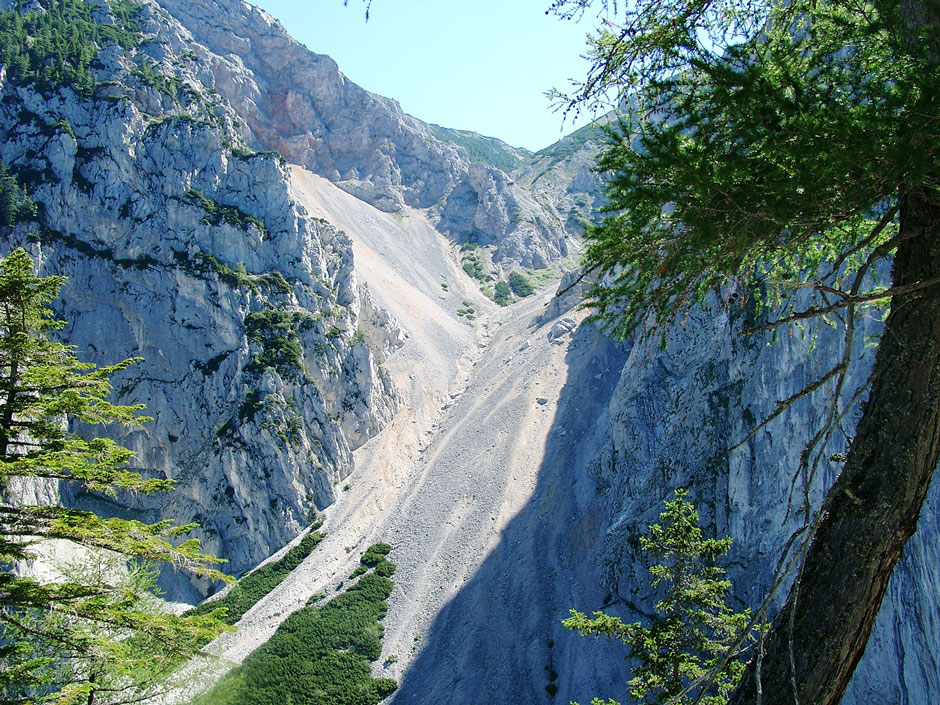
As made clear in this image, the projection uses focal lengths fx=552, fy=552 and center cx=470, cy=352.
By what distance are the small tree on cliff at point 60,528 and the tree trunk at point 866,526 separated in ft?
20.3

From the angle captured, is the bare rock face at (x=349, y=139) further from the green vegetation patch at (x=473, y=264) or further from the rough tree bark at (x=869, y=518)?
the rough tree bark at (x=869, y=518)

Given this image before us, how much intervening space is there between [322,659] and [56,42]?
70495 millimetres

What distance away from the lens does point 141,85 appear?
64.1m

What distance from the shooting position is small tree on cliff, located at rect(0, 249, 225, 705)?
600cm

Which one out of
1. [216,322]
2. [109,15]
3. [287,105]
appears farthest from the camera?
[287,105]

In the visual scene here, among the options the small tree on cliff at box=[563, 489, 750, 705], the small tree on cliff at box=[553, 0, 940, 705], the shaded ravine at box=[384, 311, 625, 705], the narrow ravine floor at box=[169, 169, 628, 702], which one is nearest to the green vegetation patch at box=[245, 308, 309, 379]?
the narrow ravine floor at box=[169, 169, 628, 702]

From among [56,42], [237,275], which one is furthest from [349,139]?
[237,275]

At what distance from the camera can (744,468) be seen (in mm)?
27312

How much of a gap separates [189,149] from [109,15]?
1198 inches

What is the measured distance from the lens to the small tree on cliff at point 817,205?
3.39 meters

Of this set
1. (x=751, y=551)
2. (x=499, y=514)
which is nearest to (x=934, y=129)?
(x=751, y=551)

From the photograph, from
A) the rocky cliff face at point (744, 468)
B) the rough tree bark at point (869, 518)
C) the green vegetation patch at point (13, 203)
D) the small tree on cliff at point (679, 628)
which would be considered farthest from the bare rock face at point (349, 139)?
the rough tree bark at point (869, 518)

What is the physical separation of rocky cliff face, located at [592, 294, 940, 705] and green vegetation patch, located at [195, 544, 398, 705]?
54.8ft

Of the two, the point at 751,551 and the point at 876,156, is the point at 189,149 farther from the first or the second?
the point at 876,156
